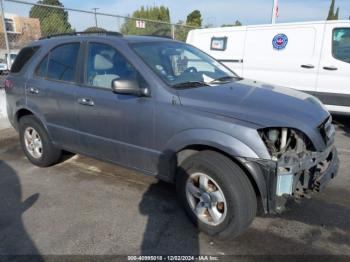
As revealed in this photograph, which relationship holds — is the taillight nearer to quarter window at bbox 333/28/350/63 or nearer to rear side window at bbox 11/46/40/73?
rear side window at bbox 11/46/40/73

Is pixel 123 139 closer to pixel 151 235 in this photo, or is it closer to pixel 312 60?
pixel 151 235

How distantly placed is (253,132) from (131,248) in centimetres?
147

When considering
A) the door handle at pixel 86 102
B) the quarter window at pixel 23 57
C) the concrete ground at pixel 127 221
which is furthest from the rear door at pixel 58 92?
the concrete ground at pixel 127 221

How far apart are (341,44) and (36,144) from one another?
5531 mm

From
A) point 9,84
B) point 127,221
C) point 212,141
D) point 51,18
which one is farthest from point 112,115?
point 51,18

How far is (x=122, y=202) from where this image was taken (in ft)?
12.3

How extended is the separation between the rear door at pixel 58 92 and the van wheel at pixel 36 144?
20 centimetres

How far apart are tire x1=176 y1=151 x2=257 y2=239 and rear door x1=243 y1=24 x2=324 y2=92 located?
435 cm

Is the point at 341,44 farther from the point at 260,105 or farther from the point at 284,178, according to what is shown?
the point at 284,178

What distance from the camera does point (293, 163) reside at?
2.65m

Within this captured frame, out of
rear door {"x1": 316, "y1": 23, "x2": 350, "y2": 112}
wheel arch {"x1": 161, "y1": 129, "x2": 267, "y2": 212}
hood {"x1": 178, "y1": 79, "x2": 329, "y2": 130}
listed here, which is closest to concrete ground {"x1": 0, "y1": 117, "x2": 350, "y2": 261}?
wheel arch {"x1": 161, "y1": 129, "x2": 267, "y2": 212}

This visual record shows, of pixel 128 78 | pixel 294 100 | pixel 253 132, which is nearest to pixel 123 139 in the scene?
pixel 128 78

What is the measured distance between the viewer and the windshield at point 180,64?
3432mm

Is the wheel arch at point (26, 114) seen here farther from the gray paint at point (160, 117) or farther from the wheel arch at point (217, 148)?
the wheel arch at point (217, 148)
